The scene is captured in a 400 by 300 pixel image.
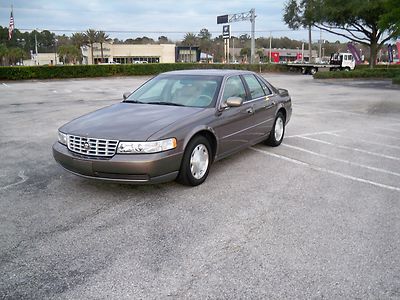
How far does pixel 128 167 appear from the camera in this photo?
4121 mm

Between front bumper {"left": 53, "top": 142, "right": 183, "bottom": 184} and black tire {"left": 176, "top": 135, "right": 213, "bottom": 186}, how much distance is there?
0.18m

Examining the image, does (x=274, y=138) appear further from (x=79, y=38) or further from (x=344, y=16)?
(x=79, y=38)

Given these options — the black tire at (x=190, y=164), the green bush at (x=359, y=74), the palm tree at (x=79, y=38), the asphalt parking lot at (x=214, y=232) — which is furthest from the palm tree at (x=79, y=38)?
the black tire at (x=190, y=164)

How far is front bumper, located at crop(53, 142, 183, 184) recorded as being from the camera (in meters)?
4.13

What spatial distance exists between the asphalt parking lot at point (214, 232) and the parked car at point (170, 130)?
377mm

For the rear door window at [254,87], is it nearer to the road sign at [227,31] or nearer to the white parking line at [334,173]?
the white parking line at [334,173]

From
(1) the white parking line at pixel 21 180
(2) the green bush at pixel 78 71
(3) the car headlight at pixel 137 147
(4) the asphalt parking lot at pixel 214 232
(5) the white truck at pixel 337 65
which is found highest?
(5) the white truck at pixel 337 65

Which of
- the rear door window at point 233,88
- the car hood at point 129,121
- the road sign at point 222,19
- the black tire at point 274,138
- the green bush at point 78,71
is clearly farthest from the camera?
the road sign at point 222,19

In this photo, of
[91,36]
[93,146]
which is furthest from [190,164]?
[91,36]

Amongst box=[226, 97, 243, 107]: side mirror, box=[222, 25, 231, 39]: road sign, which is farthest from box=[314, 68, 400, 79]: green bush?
box=[226, 97, 243, 107]: side mirror

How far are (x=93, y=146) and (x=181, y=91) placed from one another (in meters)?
1.77

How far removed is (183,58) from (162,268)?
3158 inches

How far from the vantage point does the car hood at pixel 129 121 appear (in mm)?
4289

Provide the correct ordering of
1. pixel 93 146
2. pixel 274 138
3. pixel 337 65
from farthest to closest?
pixel 337 65 → pixel 274 138 → pixel 93 146
